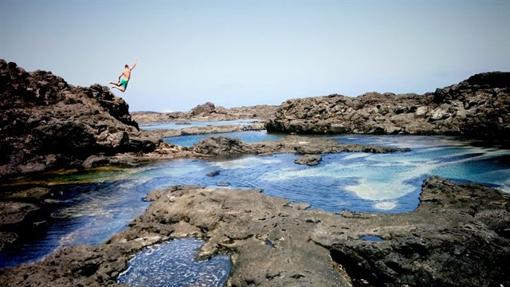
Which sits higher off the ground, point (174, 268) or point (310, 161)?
point (310, 161)

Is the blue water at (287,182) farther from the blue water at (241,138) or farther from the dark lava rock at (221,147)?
the blue water at (241,138)

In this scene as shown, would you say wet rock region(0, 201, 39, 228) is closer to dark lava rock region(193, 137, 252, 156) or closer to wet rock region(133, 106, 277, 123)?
dark lava rock region(193, 137, 252, 156)

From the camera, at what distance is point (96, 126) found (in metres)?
30.2

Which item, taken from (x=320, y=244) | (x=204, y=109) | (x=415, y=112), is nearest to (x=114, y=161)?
(x=320, y=244)

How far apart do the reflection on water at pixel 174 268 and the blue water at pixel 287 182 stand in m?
3.26

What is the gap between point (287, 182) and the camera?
814 inches

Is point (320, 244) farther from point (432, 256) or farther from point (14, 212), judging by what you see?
point (14, 212)

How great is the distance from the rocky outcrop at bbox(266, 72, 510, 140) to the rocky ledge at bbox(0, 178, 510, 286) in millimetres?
29442

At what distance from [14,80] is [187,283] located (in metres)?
31.0

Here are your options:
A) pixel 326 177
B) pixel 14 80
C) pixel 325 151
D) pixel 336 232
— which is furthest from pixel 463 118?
pixel 14 80

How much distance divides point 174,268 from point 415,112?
163 feet

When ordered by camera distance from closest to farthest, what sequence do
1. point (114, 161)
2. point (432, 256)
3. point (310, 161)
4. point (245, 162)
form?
point (432, 256) < point (310, 161) < point (114, 161) < point (245, 162)

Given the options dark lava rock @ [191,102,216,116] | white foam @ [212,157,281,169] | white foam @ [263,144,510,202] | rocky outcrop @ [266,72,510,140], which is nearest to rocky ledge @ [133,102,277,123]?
dark lava rock @ [191,102,216,116]

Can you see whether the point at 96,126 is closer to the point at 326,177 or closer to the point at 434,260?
the point at 326,177
